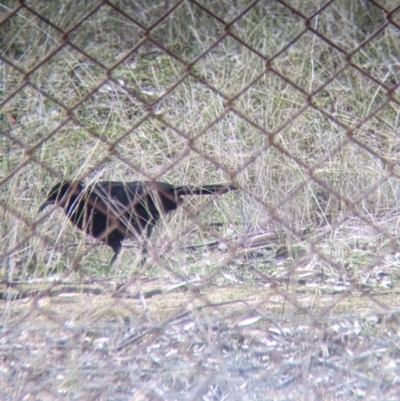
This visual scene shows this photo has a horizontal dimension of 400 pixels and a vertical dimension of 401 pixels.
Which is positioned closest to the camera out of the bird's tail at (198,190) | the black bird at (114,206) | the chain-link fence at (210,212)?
the chain-link fence at (210,212)

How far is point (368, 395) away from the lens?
164 cm

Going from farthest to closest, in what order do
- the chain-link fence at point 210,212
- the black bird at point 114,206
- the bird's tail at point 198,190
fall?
the bird's tail at point 198,190, the black bird at point 114,206, the chain-link fence at point 210,212

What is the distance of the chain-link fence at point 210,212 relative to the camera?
1.74 meters

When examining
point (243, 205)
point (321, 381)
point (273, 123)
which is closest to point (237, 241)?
point (243, 205)

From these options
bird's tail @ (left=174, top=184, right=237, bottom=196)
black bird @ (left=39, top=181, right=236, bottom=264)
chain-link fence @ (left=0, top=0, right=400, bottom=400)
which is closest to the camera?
chain-link fence @ (left=0, top=0, right=400, bottom=400)

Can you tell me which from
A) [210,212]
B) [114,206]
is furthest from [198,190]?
[114,206]

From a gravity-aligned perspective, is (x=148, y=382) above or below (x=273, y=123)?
below

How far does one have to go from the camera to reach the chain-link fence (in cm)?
174

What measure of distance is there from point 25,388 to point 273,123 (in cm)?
231

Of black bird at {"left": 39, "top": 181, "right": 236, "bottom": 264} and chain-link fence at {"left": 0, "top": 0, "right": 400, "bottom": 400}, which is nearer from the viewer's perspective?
chain-link fence at {"left": 0, "top": 0, "right": 400, "bottom": 400}

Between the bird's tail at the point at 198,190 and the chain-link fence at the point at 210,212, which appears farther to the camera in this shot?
the bird's tail at the point at 198,190

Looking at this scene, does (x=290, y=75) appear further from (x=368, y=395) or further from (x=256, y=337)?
(x=368, y=395)

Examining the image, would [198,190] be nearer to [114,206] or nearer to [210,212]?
[210,212]

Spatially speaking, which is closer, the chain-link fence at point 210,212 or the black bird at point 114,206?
the chain-link fence at point 210,212
